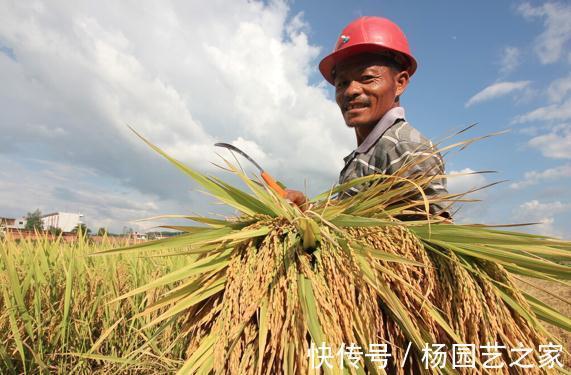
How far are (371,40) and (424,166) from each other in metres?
0.94

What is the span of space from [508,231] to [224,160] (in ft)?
3.20

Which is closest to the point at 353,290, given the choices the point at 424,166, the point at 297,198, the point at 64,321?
the point at 297,198

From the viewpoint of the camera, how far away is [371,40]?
6.44 feet

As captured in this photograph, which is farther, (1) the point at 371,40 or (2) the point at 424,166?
(1) the point at 371,40

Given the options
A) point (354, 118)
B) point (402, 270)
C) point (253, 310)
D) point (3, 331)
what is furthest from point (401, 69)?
point (3, 331)

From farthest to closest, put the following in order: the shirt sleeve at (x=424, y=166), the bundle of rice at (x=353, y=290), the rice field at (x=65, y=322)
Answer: the rice field at (x=65, y=322), the shirt sleeve at (x=424, y=166), the bundle of rice at (x=353, y=290)

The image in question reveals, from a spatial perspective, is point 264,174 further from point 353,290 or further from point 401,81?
point 401,81

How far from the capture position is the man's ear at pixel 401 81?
83.1 inches

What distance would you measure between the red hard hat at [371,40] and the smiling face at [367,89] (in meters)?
0.05

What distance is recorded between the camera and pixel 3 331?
245 cm

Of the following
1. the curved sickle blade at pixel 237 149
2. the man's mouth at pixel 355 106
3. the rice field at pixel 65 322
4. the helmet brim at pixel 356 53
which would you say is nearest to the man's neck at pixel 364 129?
the man's mouth at pixel 355 106

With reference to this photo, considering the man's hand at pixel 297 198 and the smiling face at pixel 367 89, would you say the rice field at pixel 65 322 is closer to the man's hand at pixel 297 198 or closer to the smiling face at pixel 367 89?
the man's hand at pixel 297 198

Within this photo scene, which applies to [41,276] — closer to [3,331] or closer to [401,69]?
[3,331]

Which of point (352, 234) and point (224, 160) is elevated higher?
point (224, 160)
